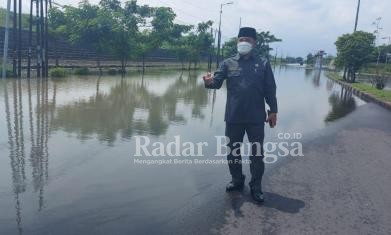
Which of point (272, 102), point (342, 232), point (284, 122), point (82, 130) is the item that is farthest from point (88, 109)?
point (342, 232)

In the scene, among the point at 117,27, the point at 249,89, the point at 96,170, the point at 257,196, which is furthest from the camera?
the point at 117,27

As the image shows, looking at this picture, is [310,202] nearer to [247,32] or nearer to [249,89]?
[249,89]

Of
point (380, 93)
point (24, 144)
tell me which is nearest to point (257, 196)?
point (24, 144)

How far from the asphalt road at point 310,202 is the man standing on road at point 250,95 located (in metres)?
0.35

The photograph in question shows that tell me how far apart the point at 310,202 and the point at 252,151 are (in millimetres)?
845

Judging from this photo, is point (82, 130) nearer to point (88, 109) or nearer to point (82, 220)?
point (88, 109)

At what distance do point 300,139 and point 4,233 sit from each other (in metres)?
5.96

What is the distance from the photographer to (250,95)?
4074 mm

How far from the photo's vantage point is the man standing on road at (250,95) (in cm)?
408

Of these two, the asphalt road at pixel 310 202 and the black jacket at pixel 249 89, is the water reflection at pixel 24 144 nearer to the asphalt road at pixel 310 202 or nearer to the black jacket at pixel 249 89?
the asphalt road at pixel 310 202

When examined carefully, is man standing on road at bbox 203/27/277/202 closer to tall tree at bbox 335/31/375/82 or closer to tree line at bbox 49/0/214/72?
tree line at bbox 49/0/214/72

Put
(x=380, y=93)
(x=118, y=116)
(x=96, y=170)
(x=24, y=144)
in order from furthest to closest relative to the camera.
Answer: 1. (x=380, y=93)
2. (x=118, y=116)
3. (x=24, y=144)
4. (x=96, y=170)

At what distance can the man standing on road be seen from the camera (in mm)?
4078

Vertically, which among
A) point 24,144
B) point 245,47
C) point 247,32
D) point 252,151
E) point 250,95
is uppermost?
point 247,32
